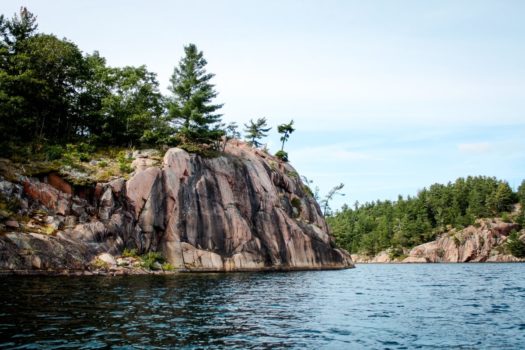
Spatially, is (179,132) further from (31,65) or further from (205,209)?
(31,65)

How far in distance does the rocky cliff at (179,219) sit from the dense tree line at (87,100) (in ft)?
20.8


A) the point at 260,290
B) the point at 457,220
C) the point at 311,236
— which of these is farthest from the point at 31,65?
the point at 457,220

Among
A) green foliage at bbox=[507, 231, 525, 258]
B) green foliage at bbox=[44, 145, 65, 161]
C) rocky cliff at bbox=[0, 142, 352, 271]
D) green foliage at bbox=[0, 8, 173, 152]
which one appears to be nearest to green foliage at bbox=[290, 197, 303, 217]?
rocky cliff at bbox=[0, 142, 352, 271]

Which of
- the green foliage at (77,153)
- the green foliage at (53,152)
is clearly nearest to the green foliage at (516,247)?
the green foliage at (77,153)

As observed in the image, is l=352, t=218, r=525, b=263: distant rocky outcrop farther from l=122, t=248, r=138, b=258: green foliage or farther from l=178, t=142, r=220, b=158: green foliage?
l=122, t=248, r=138, b=258: green foliage

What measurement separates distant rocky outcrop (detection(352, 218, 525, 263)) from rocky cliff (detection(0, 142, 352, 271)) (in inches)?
4209

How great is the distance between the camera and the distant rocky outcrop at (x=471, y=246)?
16225 cm

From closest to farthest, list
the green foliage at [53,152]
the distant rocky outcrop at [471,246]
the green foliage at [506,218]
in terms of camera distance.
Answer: the green foliage at [53,152]
the distant rocky outcrop at [471,246]
the green foliage at [506,218]

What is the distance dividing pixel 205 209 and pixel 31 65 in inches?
1141

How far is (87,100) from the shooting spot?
63031 mm

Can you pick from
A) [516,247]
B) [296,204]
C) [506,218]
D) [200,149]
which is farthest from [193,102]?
[506,218]

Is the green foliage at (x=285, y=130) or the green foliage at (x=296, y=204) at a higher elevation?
the green foliage at (x=285, y=130)

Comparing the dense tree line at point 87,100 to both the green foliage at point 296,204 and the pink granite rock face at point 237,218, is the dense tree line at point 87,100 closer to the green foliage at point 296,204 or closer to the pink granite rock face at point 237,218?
the pink granite rock face at point 237,218

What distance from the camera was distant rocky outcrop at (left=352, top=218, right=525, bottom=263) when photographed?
162250 mm
